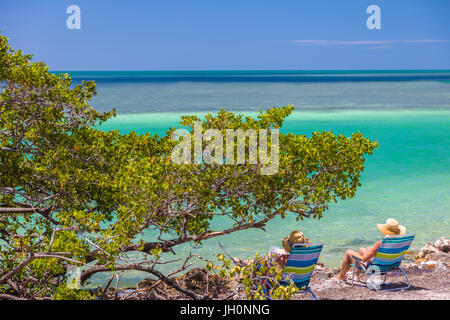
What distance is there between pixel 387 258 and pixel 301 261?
1.55m

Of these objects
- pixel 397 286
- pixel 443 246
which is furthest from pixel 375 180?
pixel 397 286

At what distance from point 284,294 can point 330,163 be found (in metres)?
2.12

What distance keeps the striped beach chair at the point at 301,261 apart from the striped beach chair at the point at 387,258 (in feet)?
3.81

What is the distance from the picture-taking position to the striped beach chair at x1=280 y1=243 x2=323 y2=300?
6664 mm

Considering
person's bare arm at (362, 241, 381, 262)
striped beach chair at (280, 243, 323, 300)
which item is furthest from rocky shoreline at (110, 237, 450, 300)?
striped beach chair at (280, 243, 323, 300)

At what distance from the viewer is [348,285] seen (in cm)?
802

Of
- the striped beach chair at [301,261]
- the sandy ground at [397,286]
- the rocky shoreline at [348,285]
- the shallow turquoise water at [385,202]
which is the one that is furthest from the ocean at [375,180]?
the striped beach chair at [301,261]

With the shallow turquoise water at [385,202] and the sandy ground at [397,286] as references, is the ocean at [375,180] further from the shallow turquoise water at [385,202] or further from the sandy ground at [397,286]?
the sandy ground at [397,286]

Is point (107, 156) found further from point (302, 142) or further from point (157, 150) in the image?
point (302, 142)

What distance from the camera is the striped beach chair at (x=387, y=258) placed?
7.39 meters

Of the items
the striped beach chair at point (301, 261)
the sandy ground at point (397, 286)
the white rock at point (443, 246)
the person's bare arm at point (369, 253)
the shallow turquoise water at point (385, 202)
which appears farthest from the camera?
the shallow turquoise water at point (385, 202)

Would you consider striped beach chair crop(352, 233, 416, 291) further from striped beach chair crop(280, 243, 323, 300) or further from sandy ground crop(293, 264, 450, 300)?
striped beach chair crop(280, 243, 323, 300)
